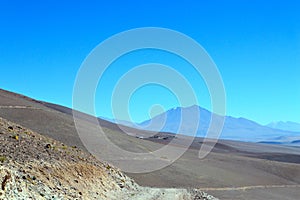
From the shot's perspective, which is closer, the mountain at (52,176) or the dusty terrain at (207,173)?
the mountain at (52,176)

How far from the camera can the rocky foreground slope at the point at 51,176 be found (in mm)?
16422

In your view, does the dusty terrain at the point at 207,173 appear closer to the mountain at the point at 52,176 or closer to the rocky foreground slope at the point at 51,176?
the rocky foreground slope at the point at 51,176

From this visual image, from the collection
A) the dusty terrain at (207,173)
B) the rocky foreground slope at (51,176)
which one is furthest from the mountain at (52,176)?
the dusty terrain at (207,173)

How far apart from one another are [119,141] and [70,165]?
30.5m

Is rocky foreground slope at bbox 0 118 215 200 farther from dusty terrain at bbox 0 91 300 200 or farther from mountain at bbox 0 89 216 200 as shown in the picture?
dusty terrain at bbox 0 91 300 200

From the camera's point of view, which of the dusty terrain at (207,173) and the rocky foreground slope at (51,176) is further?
the dusty terrain at (207,173)

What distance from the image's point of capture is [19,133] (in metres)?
26.4

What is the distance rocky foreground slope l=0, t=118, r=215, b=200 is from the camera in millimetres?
16422

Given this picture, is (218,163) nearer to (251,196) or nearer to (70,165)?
(251,196)

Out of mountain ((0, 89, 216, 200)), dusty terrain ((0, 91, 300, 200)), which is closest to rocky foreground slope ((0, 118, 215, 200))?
mountain ((0, 89, 216, 200))

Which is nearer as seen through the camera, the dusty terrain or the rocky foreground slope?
the rocky foreground slope

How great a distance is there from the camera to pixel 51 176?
64.1 ft

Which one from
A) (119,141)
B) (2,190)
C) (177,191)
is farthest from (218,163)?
(2,190)

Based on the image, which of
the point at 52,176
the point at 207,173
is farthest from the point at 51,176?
the point at 207,173
